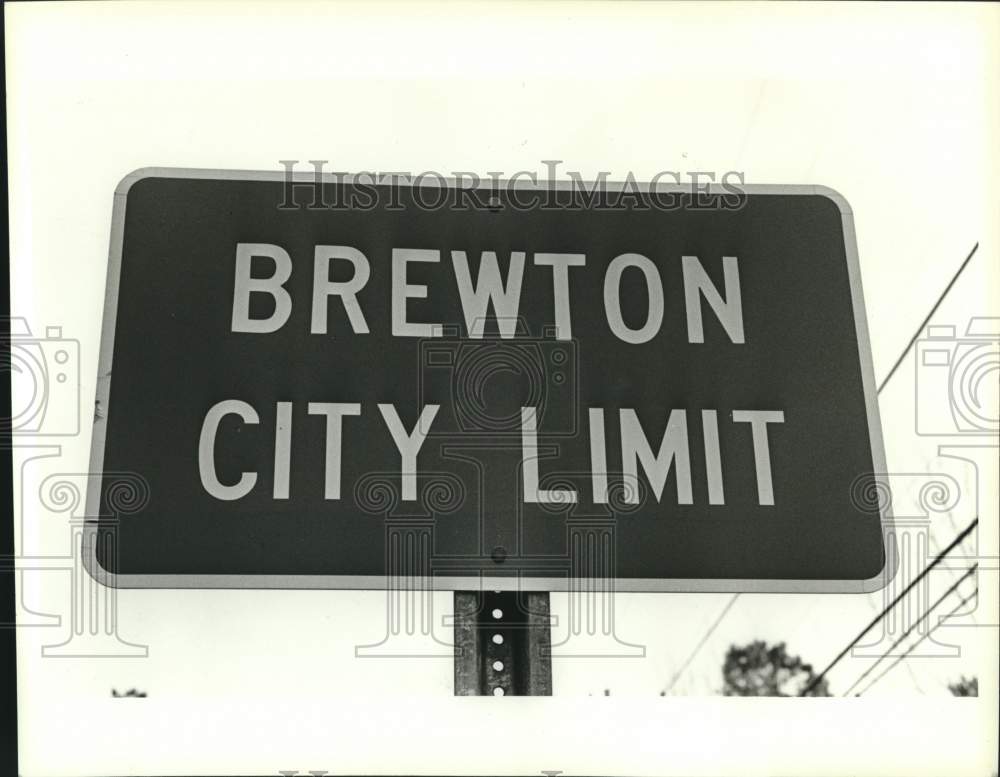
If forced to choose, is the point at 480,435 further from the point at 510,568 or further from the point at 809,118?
the point at 809,118

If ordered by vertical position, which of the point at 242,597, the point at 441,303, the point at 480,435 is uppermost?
the point at 441,303

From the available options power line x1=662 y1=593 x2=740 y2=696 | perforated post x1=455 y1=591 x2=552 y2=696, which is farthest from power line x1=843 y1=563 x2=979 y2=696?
perforated post x1=455 y1=591 x2=552 y2=696

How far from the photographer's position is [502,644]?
80 cm

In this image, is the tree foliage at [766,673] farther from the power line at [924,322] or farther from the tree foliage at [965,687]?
the power line at [924,322]

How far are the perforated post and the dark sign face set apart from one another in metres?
0.02

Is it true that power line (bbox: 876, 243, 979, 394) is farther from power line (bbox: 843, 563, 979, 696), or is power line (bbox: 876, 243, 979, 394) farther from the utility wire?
power line (bbox: 843, 563, 979, 696)

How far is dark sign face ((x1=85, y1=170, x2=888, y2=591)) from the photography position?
2.59ft

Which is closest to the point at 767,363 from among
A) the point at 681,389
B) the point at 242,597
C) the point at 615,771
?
the point at 681,389

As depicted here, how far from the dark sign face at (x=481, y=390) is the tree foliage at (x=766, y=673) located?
0.10 metres

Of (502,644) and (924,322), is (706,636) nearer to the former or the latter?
(502,644)

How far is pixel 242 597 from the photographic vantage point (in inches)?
32.8

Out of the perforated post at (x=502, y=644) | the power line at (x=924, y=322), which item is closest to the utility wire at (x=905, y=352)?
the power line at (x=924, y=322)

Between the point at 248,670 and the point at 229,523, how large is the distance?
0.43ft

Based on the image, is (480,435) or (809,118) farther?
(809,118)
